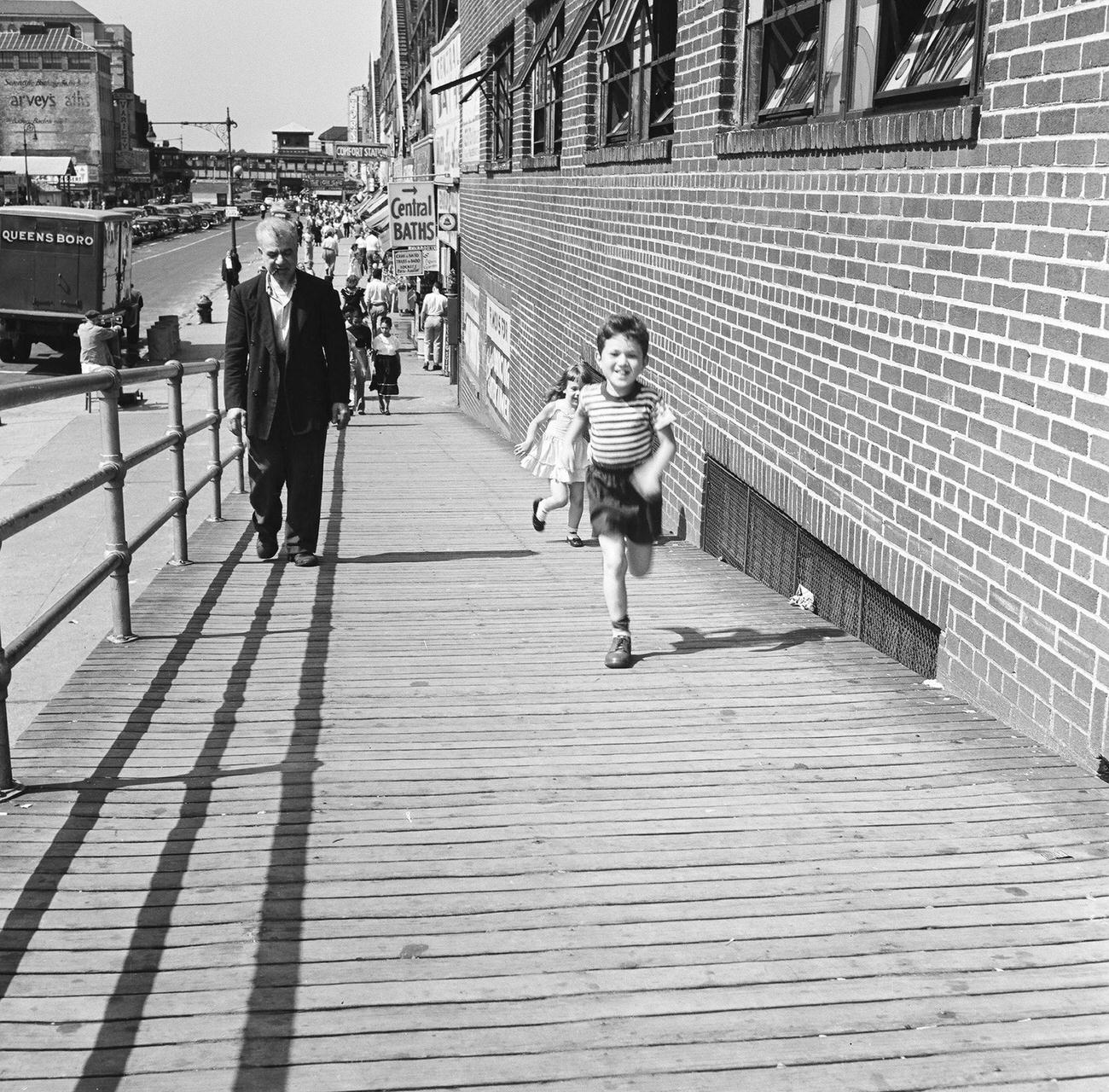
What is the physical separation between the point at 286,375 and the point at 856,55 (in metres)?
3.23

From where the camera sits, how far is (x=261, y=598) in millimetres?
6809

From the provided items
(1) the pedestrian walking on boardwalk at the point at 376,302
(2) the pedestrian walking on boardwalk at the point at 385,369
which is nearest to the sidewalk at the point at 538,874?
(2) the pedestrian walking on boardwalk at the point at 385,369

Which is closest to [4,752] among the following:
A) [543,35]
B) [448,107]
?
[543,35]

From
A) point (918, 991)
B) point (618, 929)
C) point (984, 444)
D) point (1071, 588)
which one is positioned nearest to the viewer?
point (918, 991)

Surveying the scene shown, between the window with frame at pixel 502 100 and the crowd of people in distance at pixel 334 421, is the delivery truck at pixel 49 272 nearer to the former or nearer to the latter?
the window with frame at pixel 502 100

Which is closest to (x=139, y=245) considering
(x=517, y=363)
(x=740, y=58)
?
(x=517, y=363)

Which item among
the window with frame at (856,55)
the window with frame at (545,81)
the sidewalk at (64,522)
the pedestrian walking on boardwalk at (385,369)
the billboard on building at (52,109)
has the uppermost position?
the billboard on building at (52,109)

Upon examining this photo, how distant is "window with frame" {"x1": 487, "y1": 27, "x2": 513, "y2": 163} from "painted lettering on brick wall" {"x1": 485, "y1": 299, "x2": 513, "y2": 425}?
83.5 inches

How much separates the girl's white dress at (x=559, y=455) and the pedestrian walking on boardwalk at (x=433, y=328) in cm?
2621

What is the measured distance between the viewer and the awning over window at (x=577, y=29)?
1138 cm

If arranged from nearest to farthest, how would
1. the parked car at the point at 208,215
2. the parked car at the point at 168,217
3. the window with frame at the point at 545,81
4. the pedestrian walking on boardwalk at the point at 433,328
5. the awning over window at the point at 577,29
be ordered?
the awning over window at the point at 577,29, the window with frame at the point at 545,81, the pedestrian walking on boardwalk at the point at 433,328, the parked car at the point at 168,217, the parked car at the point at 208,215

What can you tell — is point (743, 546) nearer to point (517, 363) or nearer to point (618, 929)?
point (618, 929)

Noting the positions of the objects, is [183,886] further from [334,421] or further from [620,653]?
[334,421]

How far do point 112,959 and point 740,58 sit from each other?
250 inches
